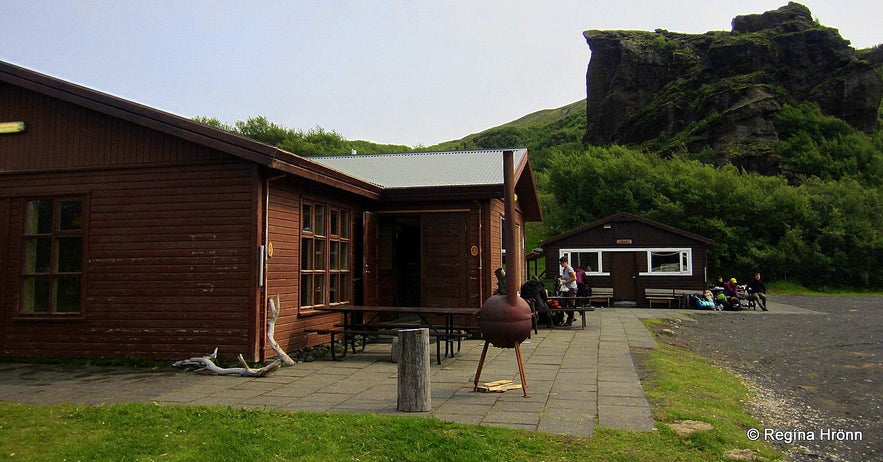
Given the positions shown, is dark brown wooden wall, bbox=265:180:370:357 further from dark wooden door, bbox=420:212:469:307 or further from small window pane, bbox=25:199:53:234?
small window pane, bbox=25:199:53:234

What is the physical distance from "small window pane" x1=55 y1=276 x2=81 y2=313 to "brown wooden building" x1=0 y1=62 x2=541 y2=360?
0.07ft

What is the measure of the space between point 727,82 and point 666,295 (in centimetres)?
3803

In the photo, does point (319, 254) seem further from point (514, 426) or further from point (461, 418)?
point (514, 426)

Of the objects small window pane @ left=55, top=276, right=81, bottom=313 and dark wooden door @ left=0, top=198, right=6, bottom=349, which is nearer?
small window pane @ left=55, top=276, right=81, bottom=313

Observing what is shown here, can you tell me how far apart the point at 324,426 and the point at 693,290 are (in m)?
20.2

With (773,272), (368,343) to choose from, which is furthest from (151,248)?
(773,272)

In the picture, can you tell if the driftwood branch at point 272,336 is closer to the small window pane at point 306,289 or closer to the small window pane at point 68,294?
the small window pane at point 306,289

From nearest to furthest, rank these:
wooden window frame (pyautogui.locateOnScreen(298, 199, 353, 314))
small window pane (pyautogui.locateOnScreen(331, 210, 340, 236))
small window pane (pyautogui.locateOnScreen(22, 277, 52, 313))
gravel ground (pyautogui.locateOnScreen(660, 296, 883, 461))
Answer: gravel ground (pyautogui.locateOnScreen(660, 296, 883, 461))
small window pane (pyautogui.locateOnScreen(22, 277, 52, 313))
wooden window frame (pyautogui.locateOnScreen(298, 199, 353, 314))
small window pane (pyautogui.locateOnScreen(331, 210, 340, 236))

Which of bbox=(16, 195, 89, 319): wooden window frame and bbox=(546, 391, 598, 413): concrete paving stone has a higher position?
bbox=(16, 195, 89, 319): wooden window frame

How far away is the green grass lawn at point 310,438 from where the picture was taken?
4.29 meters

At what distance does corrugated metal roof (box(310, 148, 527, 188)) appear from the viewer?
1148cm

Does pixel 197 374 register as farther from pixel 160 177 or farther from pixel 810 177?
pixel 810 177

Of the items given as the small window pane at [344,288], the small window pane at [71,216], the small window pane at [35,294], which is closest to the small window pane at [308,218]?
the small window pane at [344,288]

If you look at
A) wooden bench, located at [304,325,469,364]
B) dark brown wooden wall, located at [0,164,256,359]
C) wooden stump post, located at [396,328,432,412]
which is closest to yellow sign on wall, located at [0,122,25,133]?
dark brown wooden wall, located at [0,164,256,359]
